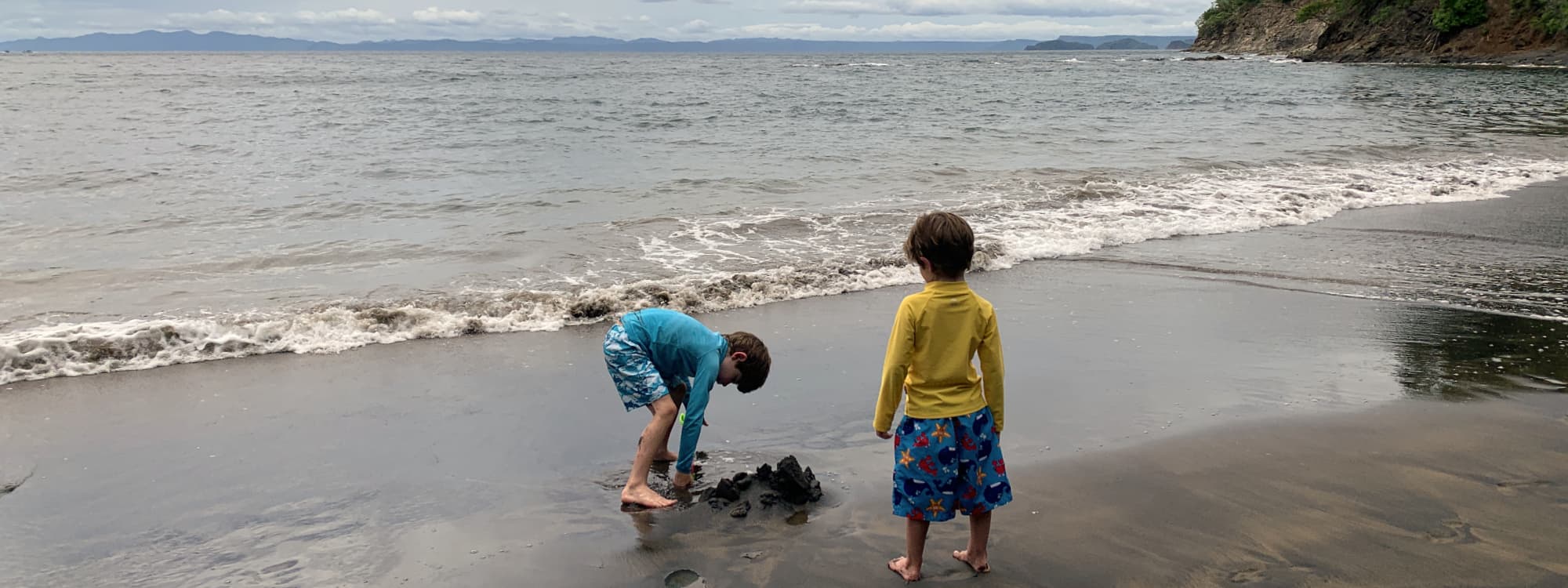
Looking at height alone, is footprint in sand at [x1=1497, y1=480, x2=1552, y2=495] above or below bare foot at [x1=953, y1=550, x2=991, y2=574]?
above

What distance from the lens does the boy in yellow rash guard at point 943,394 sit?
A: 124 inches

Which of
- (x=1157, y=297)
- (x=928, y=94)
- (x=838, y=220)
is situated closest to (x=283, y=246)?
(x=838, y=220)

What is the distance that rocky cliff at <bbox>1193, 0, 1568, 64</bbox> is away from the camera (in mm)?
56531

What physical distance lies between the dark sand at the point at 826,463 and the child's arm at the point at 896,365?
67 centimetres

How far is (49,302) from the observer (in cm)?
803

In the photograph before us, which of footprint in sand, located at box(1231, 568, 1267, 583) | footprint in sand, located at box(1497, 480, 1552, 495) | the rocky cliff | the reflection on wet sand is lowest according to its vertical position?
footprint in sand, located at box(1231, 568, 1267, 583)

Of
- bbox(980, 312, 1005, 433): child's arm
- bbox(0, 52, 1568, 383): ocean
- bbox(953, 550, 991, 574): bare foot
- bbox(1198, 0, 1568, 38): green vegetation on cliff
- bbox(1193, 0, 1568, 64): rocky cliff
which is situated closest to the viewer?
bbox(980, 312, 1005, 433): child's arm

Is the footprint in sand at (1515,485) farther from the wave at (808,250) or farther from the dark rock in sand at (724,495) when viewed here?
the wave at (808,250)

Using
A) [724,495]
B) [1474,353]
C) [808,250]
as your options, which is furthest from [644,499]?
[808,250]

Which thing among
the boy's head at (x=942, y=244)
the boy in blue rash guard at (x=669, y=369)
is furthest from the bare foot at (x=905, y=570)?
the boy's head at (x=942, y=244)

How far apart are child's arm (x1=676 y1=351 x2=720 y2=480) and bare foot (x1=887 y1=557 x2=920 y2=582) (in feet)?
3.37

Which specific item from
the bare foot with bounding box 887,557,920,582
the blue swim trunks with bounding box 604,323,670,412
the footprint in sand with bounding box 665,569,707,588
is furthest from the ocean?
the bare foot with bounding box 887,557,920,582

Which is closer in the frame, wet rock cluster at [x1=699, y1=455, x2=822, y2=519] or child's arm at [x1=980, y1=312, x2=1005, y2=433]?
child's arm at [x1=980, y1=312, x2=1005, y2=433]

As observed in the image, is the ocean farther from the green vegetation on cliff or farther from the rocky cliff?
the rocky cliff
